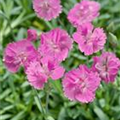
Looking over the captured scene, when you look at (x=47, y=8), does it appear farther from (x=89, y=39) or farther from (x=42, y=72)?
(x=42, y=72)

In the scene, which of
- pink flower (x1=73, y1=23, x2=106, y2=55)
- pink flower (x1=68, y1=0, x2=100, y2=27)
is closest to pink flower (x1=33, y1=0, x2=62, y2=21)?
pink flower (x1=68, y1=0, x2=100, y2=27)

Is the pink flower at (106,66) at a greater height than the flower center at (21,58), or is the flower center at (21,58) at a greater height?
the flower center at (21,58)

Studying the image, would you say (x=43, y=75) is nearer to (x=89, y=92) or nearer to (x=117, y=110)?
(x=89, y=92)

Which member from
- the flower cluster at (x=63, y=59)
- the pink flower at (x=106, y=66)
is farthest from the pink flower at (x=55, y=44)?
the pink flower at (x=106, y=66)

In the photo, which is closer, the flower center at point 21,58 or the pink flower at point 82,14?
the flower center at point 21,58

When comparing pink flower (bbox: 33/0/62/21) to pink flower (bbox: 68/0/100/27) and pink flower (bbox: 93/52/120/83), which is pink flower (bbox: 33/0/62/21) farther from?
pink flower (bbox: 93/52/120/83)

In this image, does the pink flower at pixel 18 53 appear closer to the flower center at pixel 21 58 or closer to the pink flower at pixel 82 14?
the flower center at pixel 21 58

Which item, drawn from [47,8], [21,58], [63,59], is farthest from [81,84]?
[47,8]
